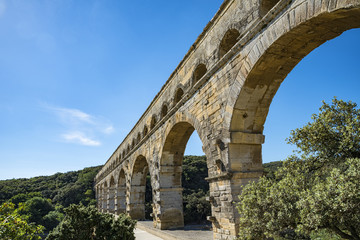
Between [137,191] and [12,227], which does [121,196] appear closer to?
[137,191]

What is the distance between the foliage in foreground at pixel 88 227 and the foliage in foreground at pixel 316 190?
5.17 m

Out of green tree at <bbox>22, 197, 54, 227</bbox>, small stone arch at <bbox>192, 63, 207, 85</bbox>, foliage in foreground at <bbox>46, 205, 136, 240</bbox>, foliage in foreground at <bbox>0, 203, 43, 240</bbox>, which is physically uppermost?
small stone arch at <bbox>192, 63, 207, 85</bbox>

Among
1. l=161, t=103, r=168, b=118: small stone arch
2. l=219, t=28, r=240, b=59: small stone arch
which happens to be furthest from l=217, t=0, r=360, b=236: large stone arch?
l=161, t=103, r=168, b=118: small stone arch

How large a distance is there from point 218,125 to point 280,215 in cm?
334

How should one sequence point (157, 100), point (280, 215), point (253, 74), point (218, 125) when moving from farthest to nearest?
point (157, 100) < point (218, 125) < point (253, 74) < point (280, 215)

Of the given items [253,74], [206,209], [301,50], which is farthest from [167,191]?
[206,209]

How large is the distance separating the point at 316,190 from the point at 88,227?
303 inches

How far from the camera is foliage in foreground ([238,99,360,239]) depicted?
296 centimetres

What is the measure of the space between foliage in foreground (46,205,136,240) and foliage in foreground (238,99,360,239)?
17.0 ft

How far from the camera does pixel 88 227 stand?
823cm

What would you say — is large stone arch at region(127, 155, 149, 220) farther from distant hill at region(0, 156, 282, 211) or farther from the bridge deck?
distant hill at region(0, 156, 282, 211)

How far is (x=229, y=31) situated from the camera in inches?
257

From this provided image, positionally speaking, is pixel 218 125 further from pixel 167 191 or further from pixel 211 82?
pixel 167 191

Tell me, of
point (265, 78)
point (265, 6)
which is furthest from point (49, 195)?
point (265, 6)
